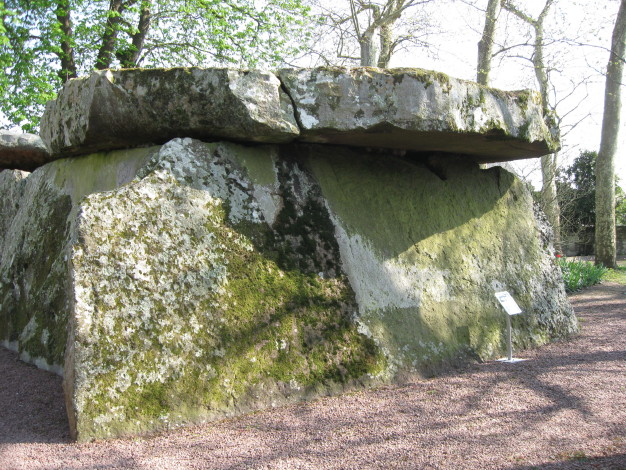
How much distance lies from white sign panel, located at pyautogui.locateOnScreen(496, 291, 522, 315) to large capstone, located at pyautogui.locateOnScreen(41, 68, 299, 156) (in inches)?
75.5

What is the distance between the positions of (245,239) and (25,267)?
211 cm

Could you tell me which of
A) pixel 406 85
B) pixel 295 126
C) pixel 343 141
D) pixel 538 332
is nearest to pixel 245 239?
pixel 295 126

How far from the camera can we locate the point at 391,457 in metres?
2.48

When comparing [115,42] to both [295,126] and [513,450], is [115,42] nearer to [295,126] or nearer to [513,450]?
[295,126]

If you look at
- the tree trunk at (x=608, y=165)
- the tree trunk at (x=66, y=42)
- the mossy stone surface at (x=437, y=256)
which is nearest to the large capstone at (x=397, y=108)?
the mossy stone surface at (x=437, y=256)

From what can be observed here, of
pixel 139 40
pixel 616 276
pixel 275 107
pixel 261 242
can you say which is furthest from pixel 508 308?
pixel 139 40

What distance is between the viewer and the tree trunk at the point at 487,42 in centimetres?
1234

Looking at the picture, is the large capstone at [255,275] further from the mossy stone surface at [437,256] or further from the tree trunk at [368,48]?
the tree trunk at [368,48]

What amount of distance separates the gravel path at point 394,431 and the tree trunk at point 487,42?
31.8 ft

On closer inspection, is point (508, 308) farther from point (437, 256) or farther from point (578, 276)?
point (578, 276)

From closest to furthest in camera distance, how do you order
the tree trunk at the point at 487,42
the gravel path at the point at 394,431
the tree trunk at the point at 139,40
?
the gravel path at the point at 394,431
the tree trunk at the point at 487,42
the tree trunk at the point at 139,40

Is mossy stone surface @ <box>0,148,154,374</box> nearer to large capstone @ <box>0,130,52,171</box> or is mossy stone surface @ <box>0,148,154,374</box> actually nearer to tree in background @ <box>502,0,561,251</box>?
large capstone @ <box>0,130,52,171</box>

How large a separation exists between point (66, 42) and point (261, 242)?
13.2 meters

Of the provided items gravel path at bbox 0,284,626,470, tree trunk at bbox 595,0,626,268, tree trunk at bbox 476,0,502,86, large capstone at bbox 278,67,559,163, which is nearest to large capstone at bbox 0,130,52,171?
gravel path at bbox 0,284,626,470
